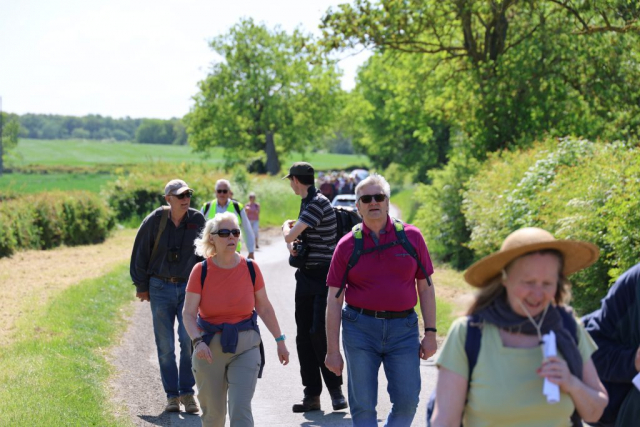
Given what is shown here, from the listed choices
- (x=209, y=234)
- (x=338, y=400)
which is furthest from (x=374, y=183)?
(x=338, y=400)

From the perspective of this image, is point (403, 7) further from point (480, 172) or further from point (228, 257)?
point (228, 257)

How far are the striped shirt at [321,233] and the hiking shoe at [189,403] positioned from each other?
171 cm

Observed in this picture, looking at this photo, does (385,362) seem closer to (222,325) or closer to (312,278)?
(222,325)

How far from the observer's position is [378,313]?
5812mm

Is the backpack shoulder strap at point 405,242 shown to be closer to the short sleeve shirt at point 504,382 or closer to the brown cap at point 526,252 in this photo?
the brown cap at point 526,252

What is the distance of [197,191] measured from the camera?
38344 mm

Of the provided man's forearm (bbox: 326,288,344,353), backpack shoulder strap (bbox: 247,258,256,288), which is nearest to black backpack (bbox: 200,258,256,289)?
backpack shoulder strap (bbox: 247,258,256,288)

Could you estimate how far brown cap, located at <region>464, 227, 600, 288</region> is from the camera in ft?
Result: 11.1

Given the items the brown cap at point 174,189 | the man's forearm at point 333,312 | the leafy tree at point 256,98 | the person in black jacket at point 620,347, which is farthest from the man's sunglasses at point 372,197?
the leafy tree at point 256,98

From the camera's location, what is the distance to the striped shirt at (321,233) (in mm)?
7910

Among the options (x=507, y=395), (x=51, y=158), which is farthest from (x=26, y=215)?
(x=51, y=158)

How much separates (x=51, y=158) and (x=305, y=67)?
61.0 metres

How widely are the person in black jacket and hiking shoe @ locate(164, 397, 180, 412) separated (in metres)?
4.82

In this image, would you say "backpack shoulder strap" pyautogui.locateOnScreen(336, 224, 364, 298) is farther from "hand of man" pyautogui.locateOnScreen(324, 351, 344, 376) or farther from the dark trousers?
the dark trousers
